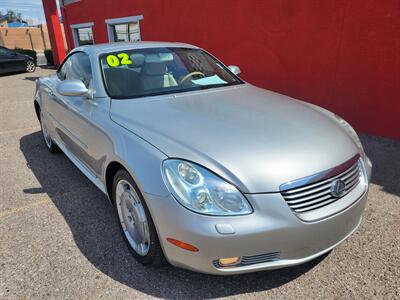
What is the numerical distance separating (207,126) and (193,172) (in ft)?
1.60

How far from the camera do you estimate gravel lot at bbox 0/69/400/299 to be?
2.26 metres

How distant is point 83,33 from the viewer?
15172 mm

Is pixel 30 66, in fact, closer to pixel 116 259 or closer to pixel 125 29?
pixel 125 29

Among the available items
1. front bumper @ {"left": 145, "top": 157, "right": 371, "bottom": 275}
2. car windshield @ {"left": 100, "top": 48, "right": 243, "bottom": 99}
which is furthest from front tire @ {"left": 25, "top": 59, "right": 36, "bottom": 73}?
front bumper @ {"left": 145, "top": 157, "right": 371, "bottom": 275}

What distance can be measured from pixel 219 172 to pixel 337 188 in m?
0.76

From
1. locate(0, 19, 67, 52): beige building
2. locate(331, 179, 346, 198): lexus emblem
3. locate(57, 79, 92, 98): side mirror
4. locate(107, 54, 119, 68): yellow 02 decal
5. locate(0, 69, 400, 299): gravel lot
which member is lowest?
locate(0, 19, 67, 52): beige building

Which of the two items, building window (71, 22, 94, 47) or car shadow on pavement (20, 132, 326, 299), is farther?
building window (71, 22, 94, 47)

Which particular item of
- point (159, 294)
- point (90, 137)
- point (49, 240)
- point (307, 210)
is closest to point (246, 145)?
point (307, 210)

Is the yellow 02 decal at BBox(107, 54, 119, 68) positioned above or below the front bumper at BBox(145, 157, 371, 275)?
above

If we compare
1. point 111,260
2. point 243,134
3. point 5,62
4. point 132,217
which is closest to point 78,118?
point 132,217

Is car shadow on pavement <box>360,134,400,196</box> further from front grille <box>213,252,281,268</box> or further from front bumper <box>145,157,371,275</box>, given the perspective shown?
front grille <box>213,252,281,268</box>

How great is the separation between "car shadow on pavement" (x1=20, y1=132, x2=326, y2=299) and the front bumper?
1.01 feet

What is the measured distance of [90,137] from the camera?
2.97 metres

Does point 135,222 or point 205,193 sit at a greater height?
point 205,193
